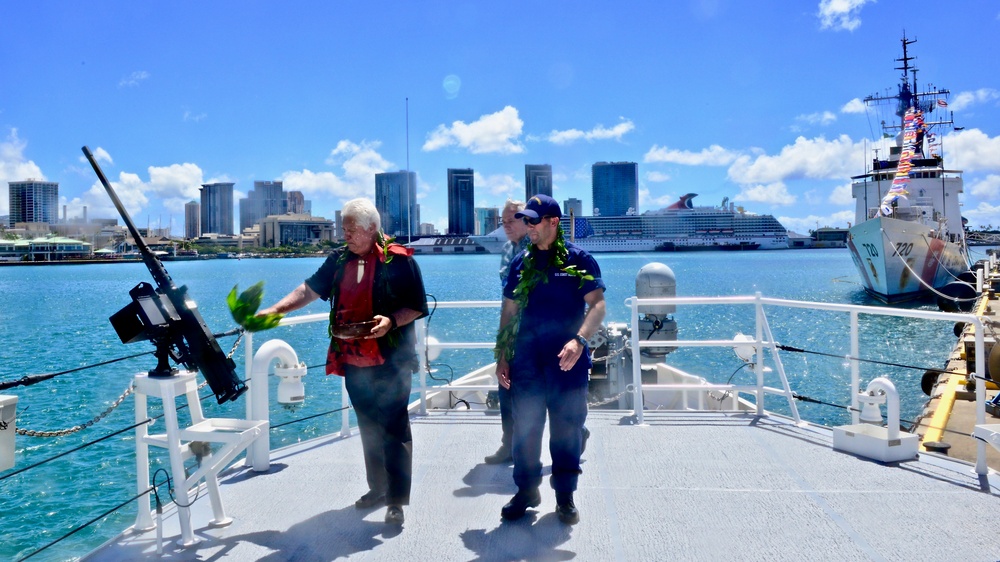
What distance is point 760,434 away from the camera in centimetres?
529

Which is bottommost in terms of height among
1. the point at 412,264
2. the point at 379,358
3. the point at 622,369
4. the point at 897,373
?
the point at 897,373

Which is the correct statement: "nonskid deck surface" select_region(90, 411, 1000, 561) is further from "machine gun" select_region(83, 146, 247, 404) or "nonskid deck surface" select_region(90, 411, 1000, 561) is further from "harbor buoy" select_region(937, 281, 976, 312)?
"harbor buoy" select_region(937, 281, 976, 312)

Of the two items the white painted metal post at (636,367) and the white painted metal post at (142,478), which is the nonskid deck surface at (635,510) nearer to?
the white painted metal post at (142,478)

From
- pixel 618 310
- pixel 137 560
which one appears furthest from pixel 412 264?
pixel 618 310

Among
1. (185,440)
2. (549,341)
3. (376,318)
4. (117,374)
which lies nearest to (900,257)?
(117,374)

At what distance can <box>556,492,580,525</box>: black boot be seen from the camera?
11.4 ft

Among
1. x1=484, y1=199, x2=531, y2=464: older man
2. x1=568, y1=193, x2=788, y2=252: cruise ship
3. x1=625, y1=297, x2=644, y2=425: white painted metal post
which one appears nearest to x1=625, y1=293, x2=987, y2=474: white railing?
x1=625, y1=297, x2=644, y2=425: white painted metal post

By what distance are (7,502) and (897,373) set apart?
19.9 m

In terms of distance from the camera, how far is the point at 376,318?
3.29 m

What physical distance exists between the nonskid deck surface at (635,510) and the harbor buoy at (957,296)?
3457 cm

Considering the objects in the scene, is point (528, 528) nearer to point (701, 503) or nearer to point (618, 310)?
point (701, 503)

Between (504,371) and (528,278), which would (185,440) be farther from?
(528,278)

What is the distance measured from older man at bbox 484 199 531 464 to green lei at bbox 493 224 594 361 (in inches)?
35.2

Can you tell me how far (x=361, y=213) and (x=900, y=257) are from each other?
42746 mm
